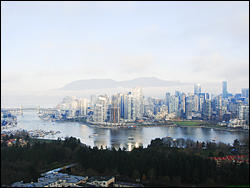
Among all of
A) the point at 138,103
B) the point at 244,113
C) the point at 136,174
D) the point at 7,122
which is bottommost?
the point at 7,122

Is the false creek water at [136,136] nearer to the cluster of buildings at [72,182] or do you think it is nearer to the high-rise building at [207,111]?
the cluster of buildings at [72,182]

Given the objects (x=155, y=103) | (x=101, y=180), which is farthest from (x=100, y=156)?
(x=155, y=103)

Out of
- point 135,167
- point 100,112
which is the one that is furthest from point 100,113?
point 135,167

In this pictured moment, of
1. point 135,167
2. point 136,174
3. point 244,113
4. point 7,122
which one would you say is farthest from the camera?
point 7,122

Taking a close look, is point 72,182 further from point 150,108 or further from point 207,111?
point 150,108

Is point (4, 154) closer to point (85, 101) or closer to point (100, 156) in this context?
point (100, 156)

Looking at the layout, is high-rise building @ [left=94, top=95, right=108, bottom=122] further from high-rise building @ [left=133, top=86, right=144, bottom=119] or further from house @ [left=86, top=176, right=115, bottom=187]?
house @ [left=86, top=176, right=115, bottom=187]

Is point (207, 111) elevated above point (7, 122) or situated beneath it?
elevated above

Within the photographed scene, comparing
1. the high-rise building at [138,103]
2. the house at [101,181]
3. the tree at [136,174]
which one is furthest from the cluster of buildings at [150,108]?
the house at [101,181]

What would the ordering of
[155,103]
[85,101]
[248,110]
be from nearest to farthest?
[248,110], [85,101], [155,103]
